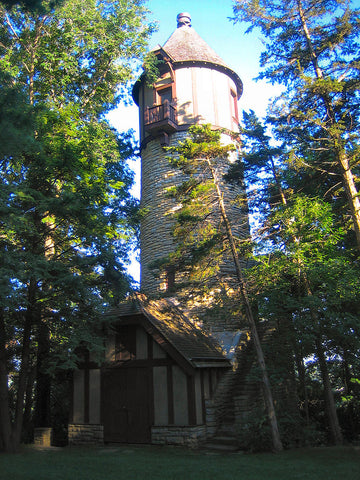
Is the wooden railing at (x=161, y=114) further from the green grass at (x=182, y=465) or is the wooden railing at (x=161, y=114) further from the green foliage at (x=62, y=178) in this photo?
the green grass at (x=182, y=465)

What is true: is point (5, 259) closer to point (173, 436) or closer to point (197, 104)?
point (173, 436)

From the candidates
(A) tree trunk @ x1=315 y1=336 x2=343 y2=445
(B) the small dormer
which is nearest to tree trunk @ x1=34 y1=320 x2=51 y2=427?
(A) tree trunk @ x1=315 y1=336 x2=343 y2=445

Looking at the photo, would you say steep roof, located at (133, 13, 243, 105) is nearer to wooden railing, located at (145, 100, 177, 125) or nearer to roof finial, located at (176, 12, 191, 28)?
roof finial, located at (176, 12, 191, 28)

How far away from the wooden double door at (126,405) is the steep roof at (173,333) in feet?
4.33

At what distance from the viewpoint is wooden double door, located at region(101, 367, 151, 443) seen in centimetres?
1178

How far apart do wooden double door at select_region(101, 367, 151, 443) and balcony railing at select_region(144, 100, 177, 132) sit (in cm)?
1142

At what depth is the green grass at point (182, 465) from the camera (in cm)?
730

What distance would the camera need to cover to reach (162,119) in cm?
1891

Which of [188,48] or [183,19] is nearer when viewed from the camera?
[188,48]

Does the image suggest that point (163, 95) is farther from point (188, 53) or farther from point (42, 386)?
point (42, 386)

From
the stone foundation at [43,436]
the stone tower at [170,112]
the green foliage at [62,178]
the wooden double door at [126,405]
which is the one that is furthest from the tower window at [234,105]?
the stone foundation at [43,436]

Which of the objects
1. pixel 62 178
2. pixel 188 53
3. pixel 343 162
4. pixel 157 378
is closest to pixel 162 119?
pixel 188 53

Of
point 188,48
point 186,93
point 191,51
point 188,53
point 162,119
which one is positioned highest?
point 188,48

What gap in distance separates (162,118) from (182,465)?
14.9m
